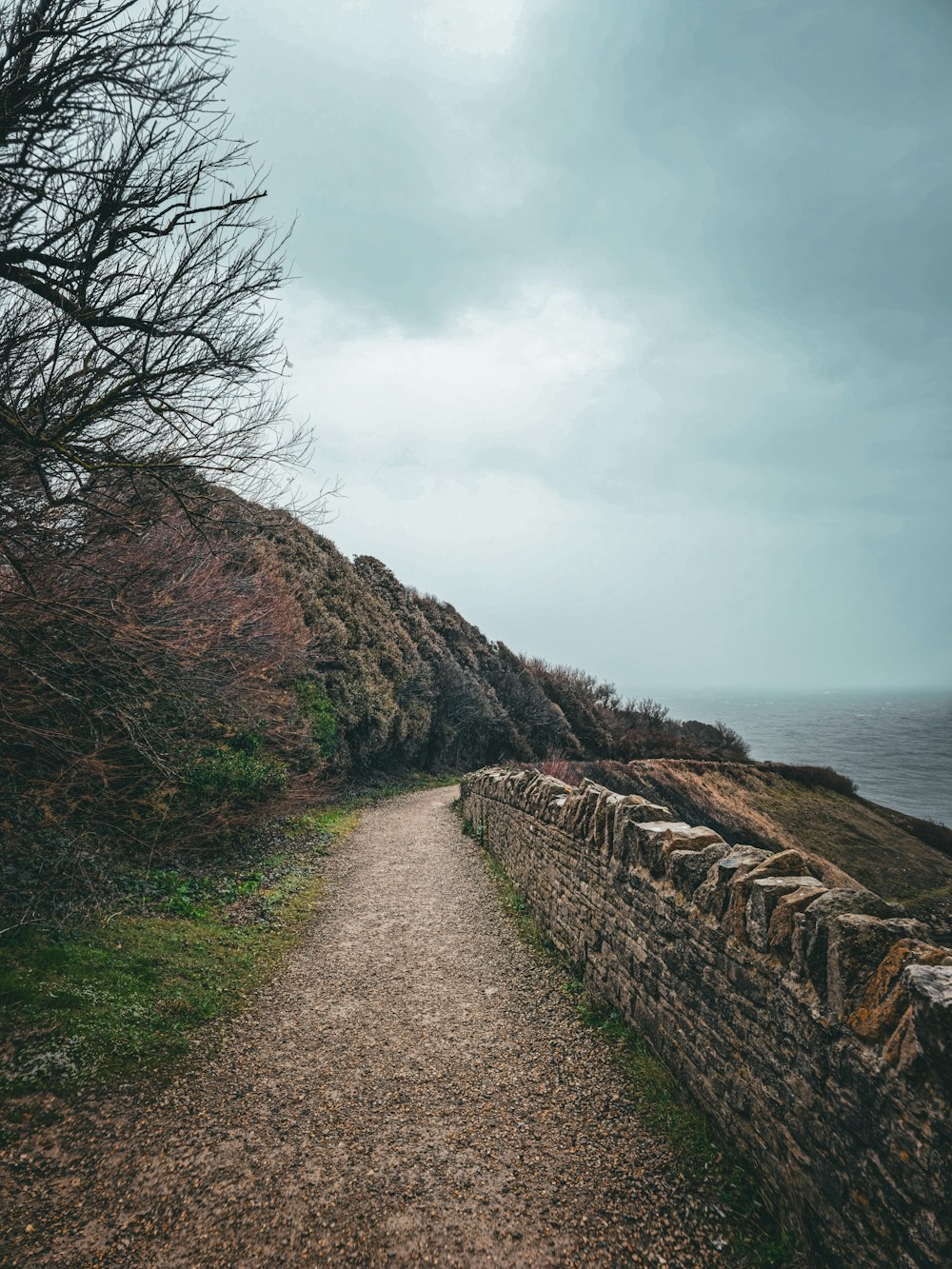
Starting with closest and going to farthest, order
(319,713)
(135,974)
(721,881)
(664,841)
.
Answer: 1. (721,881)
2. (664,841)
3. (135,974)
4. (319,713)

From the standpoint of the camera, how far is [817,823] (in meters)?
19.1

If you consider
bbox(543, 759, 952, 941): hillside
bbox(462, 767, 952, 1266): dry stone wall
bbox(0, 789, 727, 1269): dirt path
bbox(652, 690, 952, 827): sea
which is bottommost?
bbox(652, 690, 952, 827): sea

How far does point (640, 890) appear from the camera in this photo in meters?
4.21

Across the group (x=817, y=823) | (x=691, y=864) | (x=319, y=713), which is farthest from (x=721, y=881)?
(x=817, y=823)

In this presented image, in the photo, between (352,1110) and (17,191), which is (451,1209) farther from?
(17,191)

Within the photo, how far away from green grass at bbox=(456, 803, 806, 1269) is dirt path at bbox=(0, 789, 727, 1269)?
0.37ft

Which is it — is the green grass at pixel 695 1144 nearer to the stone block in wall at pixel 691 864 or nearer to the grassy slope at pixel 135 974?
the stone block in wall at pixel 691 864

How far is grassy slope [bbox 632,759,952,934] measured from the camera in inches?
628

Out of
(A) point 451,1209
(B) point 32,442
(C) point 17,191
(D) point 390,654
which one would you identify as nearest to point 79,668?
(B) point 32,442

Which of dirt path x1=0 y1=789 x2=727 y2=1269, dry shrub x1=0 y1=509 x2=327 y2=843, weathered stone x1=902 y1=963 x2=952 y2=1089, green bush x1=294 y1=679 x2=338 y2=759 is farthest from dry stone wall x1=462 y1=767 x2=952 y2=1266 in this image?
green bush x1=294 y1=679 x2=338 y2=759

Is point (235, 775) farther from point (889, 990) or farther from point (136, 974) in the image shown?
point (889, 990)

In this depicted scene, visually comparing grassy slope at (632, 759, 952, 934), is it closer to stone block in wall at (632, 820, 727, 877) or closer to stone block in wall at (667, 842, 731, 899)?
stone block in wall at (632, 820, 727, 877)

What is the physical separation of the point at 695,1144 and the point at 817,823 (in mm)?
19837

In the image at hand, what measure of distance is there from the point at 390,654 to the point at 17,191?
16.6 meters
